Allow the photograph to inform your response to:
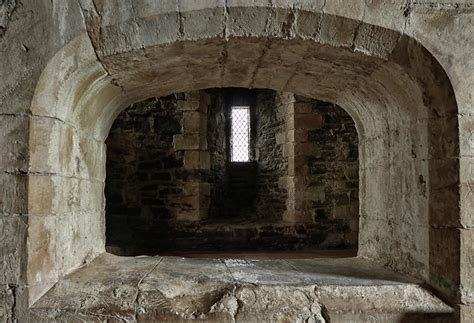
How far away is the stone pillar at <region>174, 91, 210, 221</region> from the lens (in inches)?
263

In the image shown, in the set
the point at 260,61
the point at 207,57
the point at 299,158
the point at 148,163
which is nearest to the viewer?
the point at 207,57

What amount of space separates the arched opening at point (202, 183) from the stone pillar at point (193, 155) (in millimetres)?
18

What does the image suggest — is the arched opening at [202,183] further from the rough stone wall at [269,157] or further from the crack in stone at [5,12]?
the crack in stone at [5,12]

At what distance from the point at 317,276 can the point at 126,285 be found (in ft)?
3.90

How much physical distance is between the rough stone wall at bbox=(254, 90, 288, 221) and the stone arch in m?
4.60

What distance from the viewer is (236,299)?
2.15 metres

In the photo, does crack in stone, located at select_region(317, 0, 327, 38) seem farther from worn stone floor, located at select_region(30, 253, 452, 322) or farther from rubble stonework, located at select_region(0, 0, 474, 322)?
worn stone floor, located at select_region(30, 253, 452, 322)

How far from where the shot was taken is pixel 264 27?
210cm

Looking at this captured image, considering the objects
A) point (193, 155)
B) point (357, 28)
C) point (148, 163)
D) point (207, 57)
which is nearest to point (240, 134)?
point (193, 155)

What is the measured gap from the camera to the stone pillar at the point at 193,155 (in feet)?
21.9

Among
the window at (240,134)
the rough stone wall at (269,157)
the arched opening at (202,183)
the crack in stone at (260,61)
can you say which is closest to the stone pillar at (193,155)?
the arched opening at (202,183)

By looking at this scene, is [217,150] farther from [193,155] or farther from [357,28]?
[357,28]

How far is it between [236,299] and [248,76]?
5.10 feet

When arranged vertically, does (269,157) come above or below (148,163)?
above
